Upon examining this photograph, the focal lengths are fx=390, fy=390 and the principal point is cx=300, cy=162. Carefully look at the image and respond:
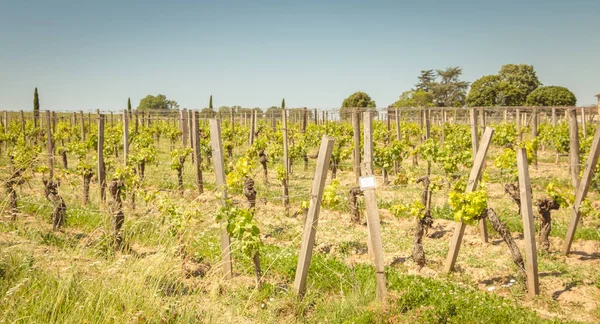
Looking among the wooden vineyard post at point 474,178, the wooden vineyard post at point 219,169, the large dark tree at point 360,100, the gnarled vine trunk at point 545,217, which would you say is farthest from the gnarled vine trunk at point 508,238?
the large dark tree at point 360,100

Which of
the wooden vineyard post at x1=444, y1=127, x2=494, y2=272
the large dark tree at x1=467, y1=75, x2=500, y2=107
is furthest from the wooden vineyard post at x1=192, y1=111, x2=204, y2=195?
the large dark tree at x1=467, y1=75, x2=500, y2=107

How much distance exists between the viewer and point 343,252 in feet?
20.8

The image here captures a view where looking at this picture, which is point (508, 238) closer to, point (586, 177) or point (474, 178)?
point (474, 178)

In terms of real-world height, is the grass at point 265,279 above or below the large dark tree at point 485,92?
below

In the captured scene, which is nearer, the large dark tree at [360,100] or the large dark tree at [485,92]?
the large dark tree at [485,92]

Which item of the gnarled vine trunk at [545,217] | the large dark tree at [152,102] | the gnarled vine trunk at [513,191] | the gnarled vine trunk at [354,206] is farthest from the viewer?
the large dark tree at [152,102]

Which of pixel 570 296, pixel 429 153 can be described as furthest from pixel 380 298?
pixel 429 153

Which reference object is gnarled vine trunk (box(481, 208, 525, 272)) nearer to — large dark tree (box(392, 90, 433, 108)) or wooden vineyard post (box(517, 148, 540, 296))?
wooden vineyard post (box(517, 148, 540, 296))

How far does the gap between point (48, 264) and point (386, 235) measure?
5.31 metres

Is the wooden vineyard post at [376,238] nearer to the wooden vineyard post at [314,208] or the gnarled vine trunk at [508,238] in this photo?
the wooden vineyard post at [314,208]

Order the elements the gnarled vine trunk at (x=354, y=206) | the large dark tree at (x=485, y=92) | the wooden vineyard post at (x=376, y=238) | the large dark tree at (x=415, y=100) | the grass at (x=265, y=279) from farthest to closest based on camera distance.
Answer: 1. the large dark tree at (x=415, y=100)
2. the large dark tree at (x=485, y=92)
3. the gnarled vine trunk at (x=354, y=206)
4. the wooden vineyard post at (x=376, y=238)
5. the grass at (x=265, y=279)

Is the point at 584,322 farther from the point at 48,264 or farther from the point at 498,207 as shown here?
the point at 48,264

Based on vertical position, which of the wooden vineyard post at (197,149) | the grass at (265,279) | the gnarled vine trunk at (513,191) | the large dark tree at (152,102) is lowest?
the grass at (265,279)

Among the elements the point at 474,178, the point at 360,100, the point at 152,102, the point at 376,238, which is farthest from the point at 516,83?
the point at 152,102
